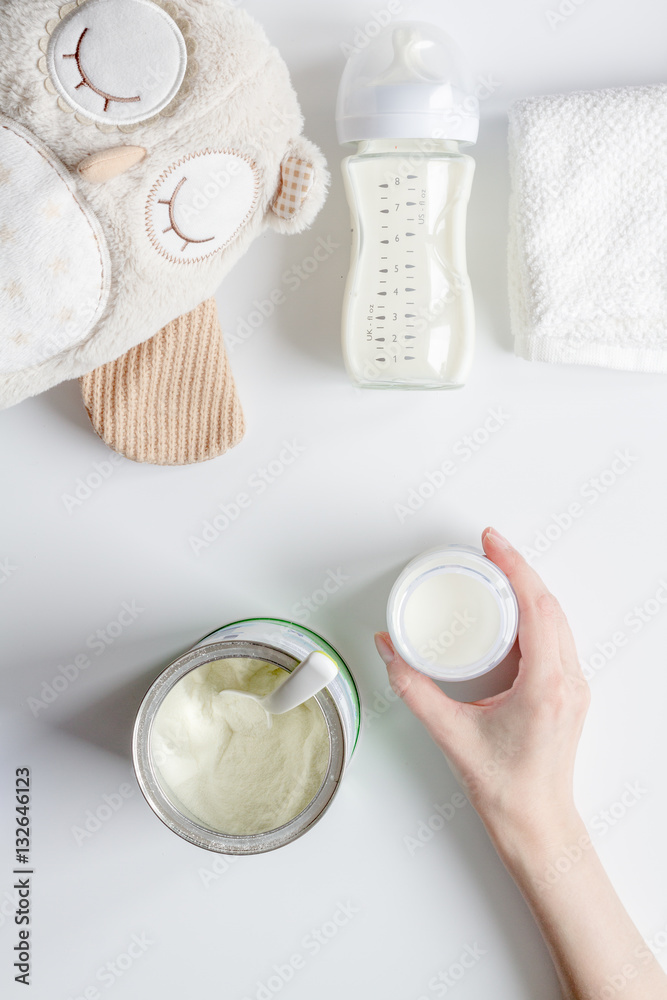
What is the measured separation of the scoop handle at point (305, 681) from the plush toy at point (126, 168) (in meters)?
0.28

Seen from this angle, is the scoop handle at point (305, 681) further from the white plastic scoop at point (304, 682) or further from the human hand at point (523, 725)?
the human hand at point (523, 725)

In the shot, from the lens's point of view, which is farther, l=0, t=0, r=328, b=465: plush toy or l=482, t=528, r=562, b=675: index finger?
l=482, t=528, r=562, b=675: index finger

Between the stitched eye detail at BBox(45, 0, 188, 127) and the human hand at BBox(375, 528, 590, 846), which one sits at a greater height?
the stitched eye detail at BBox(45, 0, 188, 127)

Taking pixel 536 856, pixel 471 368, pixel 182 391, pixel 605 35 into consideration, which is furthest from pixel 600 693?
pixel 605 35

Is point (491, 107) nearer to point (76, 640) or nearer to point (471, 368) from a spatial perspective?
point (471, 368)

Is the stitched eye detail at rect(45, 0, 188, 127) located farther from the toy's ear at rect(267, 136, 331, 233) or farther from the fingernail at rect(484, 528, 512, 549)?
the fingernail at rect(484, 528, 512, 549)

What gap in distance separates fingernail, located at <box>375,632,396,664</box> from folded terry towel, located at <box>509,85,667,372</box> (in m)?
0.27

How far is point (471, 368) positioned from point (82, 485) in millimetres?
372

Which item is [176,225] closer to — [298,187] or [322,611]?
[298,187]

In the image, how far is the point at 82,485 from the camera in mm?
646

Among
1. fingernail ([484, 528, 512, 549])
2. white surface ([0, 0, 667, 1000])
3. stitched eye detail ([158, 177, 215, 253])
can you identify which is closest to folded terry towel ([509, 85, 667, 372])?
white surface ([0, 0, 667, 1000])

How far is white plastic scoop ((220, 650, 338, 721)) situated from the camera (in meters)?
0.47

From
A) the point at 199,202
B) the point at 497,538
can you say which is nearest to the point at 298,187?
the point at 199,202

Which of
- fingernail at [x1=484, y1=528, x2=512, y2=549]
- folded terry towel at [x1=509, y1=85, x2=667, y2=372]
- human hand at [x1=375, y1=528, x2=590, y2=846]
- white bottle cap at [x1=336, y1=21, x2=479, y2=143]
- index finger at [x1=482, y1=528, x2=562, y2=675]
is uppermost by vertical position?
white bottle cap at [x1=336, y1=21, x2=479, y2=143]
